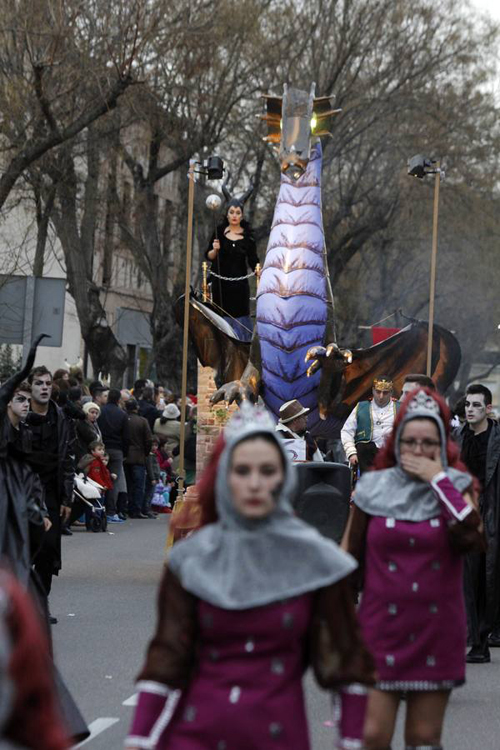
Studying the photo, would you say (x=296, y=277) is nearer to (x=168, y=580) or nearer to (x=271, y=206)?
(x=168, y=580)

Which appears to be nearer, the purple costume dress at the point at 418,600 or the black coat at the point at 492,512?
the purple costume dress at the point at 418,600

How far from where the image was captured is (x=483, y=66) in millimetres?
39406

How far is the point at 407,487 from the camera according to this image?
5875mm

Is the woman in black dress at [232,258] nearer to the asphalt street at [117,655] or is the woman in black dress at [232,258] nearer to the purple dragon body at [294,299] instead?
the purple dragon body at [294,299]

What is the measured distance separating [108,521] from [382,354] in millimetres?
7227

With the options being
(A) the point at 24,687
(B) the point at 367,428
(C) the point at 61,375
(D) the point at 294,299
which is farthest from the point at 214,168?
(A) the point at 24,687

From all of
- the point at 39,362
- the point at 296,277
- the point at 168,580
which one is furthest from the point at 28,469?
the point at 39,362

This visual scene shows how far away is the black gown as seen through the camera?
699 inches

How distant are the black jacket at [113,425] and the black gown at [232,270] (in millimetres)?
4572

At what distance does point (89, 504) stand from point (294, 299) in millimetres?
5443

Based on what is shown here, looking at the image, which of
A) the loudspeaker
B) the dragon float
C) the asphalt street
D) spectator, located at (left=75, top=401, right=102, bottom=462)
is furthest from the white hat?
the loudspeaker

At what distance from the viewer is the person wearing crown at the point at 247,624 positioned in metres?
4.11

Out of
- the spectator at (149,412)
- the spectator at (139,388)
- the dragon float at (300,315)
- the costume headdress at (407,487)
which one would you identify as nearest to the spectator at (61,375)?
the dragon float at (300,315)

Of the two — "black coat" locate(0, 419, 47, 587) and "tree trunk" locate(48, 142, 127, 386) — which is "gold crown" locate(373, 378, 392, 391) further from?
"tree trunk" locate(48, 142, 127, 386)
